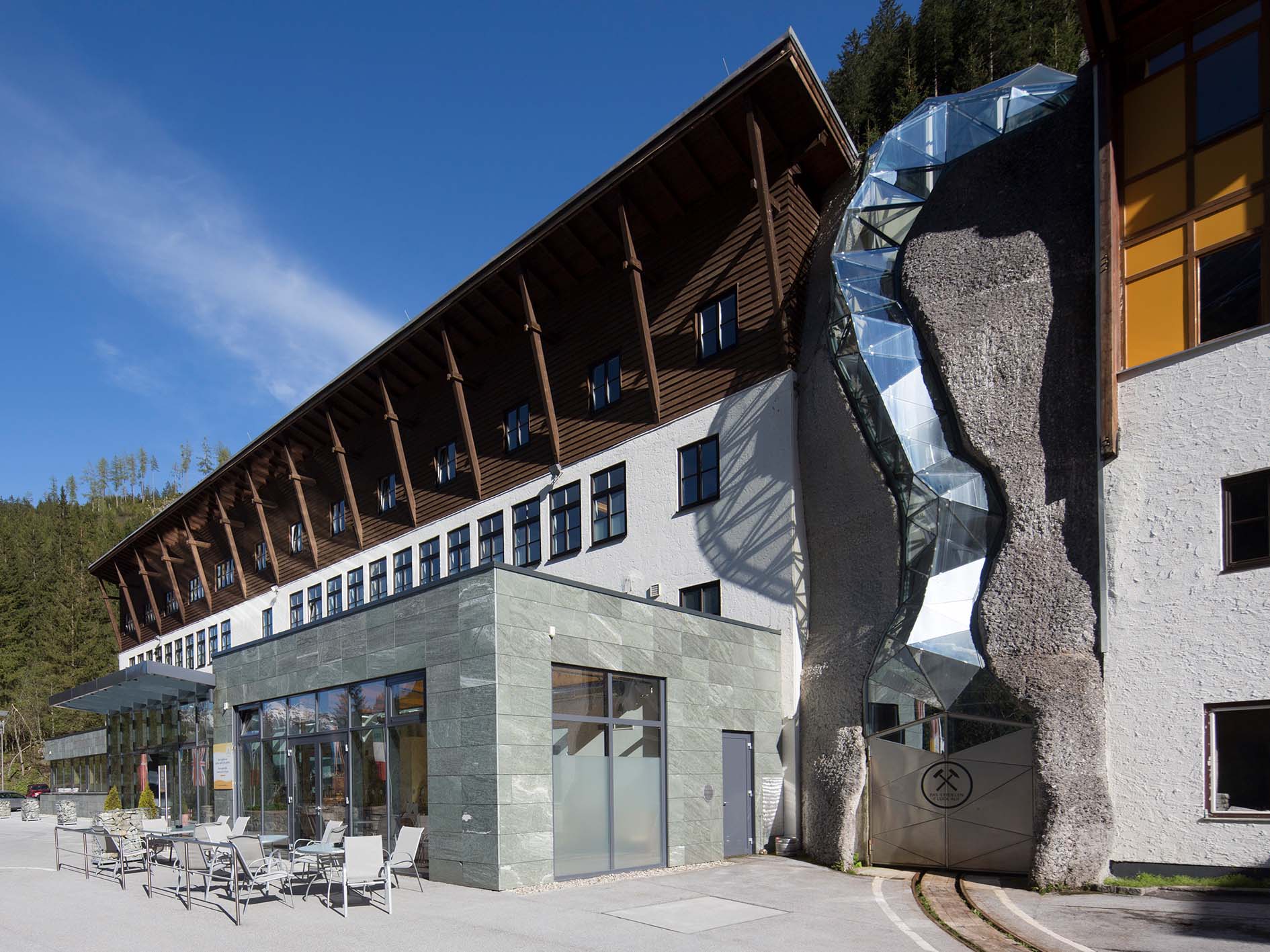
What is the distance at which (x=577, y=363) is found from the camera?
2508 cm

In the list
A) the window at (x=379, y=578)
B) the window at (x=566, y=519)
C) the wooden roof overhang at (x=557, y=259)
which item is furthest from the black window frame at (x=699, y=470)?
the window at (x=379, y=578)

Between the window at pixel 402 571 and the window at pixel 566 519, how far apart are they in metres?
7.99

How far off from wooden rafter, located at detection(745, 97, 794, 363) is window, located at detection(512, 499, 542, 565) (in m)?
8.96

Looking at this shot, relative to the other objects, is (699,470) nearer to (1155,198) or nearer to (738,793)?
(738,793)

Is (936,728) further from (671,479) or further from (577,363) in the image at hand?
(577,363)

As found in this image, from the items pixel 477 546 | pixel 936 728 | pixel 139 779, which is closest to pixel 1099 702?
pixel 936 728

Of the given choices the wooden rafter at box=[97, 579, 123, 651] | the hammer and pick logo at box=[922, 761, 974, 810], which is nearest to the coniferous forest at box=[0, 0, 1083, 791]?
the wooden rafter at box=[97, 579, 123, 651]

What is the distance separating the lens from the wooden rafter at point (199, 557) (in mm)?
45531

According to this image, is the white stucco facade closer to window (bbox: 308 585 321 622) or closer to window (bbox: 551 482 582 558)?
window (bbox: 551 482 582 558)

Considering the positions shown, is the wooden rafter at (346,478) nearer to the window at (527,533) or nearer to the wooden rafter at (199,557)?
the window at (527,533)

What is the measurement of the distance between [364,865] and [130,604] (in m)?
52.2

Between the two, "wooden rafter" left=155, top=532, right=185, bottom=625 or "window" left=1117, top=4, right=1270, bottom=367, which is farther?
"wooden rafter" left=155, top=532, right=185, bottom=625

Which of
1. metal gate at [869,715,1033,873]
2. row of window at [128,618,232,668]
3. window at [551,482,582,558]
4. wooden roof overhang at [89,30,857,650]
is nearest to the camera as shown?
metal gate at [869,715,1033,873]

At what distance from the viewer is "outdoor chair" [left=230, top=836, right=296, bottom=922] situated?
12781 mm
